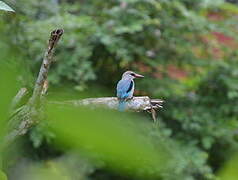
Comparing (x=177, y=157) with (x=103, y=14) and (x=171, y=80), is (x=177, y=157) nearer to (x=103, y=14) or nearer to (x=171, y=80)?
(x=171, y=80)

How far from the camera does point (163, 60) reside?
3303 mm

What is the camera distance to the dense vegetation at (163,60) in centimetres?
292

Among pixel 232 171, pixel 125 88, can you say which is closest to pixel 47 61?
pixel 232 171

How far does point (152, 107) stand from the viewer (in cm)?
111

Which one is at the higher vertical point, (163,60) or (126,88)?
(163,60)

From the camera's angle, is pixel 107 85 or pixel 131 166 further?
pixel 107 85

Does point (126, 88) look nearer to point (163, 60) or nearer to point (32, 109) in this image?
point (32, 109)

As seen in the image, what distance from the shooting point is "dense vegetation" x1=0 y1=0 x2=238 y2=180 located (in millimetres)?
2924

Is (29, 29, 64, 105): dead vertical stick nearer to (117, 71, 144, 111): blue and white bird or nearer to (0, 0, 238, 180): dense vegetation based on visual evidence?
(117, 71, 144, 111): blue and white bird

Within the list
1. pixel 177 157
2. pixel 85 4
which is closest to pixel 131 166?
pixel 177 157

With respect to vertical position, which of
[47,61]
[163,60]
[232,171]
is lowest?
[232,171]

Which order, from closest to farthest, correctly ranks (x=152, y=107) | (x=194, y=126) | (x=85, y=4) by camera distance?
(x=152, y=107) → (x=194, y=126) → (x=85, y=4)

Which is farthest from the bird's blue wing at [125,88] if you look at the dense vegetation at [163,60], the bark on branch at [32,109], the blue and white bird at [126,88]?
the dense vegetation at [163,60]

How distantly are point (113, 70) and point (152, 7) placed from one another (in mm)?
488
